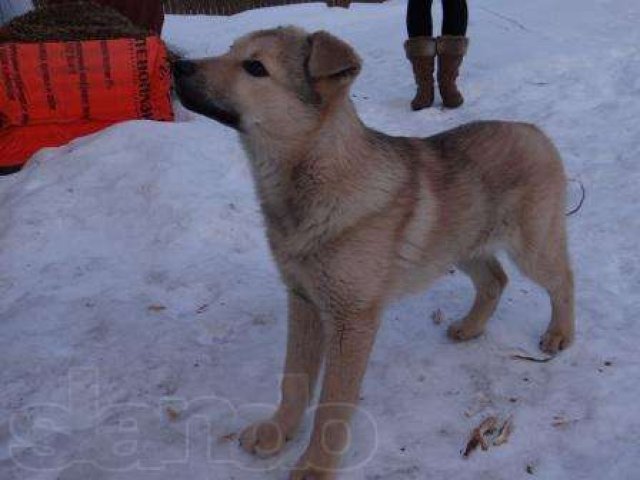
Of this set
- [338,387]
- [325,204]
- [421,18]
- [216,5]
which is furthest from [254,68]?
[216,5]

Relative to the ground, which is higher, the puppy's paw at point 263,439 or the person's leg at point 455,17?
the person's leg at point 455,17

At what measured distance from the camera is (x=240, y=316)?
347 cm

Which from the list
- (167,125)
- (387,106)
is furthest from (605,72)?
(167,125)

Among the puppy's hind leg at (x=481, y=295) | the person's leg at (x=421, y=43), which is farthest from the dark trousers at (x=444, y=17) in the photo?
the puppy's hind leg at (x=481, y=295)

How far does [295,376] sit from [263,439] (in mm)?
271

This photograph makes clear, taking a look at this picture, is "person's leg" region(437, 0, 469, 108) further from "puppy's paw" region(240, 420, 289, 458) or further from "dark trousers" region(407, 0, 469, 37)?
"puppy's paw" region(240, 420, 289, 458)

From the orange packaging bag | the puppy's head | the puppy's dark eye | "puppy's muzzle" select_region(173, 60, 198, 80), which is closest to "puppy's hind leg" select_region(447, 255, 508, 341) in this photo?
the puppy's head

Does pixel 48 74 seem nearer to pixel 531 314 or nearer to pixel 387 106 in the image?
pixel 387 106

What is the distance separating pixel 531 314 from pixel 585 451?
1.07 m

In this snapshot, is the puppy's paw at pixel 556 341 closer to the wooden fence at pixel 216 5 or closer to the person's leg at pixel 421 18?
the person's leg at pixel 421 18

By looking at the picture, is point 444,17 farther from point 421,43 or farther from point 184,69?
point 184,69

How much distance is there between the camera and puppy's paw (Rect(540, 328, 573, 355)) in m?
3.12

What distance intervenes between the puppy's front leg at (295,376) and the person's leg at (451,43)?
373cm

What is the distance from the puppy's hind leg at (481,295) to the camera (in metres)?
3.26
